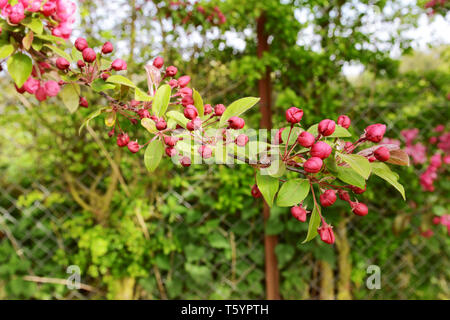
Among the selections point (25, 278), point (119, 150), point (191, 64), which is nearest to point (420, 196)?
point (191, 64)

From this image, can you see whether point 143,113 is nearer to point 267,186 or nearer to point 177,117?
point 177,117

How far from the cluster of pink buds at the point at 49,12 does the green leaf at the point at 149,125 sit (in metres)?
0.28

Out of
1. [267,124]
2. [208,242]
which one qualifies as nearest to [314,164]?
[267,124]

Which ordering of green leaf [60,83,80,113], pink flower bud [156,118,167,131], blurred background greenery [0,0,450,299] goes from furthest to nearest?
blurred background greenery [0,0,450,299]
green leaf [60,83,80,113]
pink flower bud [156,118,167,131]

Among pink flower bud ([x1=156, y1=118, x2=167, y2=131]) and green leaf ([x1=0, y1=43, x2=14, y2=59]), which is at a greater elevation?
green leaf ([x1=0, y1=43, x2=14, y2=59])

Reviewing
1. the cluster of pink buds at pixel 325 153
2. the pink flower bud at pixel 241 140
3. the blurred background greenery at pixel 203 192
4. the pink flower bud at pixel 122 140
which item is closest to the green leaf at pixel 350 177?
the cluster of pink buds at pixel 325 153

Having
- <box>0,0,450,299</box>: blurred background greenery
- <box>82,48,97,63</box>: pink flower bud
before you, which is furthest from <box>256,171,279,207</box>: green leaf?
<box>0,0,450,299</box>: blurred background greenery

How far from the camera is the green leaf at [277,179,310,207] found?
49 centimetres

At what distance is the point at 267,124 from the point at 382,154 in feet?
3.36

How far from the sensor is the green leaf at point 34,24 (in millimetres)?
574

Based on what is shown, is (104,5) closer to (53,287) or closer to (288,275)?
(53,287)

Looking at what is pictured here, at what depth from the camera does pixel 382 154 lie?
0.47 m

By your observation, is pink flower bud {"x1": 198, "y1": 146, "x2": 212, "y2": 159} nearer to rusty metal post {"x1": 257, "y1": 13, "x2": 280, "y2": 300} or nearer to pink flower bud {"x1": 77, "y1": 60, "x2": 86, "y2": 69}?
pink flower bud {"x1": 77, "y1": 60, "x2": 86, "y2": 69}

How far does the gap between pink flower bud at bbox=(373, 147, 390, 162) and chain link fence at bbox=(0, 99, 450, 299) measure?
1.02m
